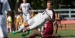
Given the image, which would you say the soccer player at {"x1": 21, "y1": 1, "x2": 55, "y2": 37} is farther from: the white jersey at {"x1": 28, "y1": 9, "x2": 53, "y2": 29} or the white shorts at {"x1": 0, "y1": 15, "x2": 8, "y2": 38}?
the white shorts at {"x1": 0, "y1": 15, "x2": 8, "y2": 38}

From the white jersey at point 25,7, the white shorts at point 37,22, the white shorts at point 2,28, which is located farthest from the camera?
the white jersey at point 25,7

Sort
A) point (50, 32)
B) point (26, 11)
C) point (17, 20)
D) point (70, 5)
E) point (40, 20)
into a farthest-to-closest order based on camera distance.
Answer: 1. point (70, 5)
2. point (17, 20)
3. point (26, 11)
4. point (50, 32)
5. point (40, 20)

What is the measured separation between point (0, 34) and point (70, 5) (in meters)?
36.5

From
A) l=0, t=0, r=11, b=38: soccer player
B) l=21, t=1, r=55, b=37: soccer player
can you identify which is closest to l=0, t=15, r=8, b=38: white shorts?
l=0, t=0, r=11, b=38: soccer player

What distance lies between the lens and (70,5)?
145 feet

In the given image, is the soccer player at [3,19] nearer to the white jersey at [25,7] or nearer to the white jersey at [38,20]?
the white jersey at [38,20]

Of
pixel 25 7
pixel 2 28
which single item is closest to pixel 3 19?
pixel 2 28

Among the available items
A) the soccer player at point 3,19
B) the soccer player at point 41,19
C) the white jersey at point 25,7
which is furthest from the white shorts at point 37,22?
the white jersey at point 25,7

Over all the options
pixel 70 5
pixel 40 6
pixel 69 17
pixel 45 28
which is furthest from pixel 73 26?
pixel 70 5

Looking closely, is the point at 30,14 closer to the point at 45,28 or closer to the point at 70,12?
the point at 45,28

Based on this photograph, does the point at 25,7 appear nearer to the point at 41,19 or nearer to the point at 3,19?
the point at 41,19

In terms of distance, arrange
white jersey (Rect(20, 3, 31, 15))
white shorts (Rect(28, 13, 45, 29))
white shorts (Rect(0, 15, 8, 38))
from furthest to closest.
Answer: white jersey (Rect(20, 3, 31, 15)) → white shorts (Rect(28, 13, 45, 29)) → white shorts (Rect(0, 15, 8, 38))

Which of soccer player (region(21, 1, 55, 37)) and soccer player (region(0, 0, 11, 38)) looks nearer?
soccer player (region(0, 0, 11, 38))

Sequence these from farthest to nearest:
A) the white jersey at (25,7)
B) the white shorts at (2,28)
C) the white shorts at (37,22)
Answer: the white jersey at (25,7) < the white shorts at (37,22) < the white shorts at (2,28)
